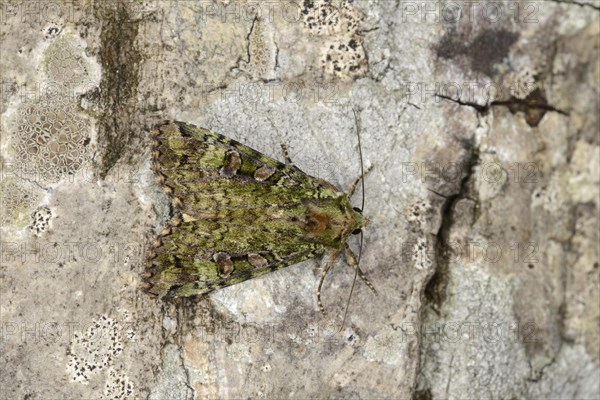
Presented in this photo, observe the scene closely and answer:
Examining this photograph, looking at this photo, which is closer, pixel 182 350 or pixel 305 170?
pixel 182 350

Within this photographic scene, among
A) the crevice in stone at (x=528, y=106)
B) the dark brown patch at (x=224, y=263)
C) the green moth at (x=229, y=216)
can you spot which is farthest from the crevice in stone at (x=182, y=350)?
the crevice in stone at (x=528, y=106)

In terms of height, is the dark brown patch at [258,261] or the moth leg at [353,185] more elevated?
the moth leg at [353,185]

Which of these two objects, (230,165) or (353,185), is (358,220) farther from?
(230,165)

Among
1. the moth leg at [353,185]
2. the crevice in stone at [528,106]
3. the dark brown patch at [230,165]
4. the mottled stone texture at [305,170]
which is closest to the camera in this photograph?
the mottled stone texture at [305,170]

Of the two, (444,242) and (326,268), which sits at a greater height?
(444,242)

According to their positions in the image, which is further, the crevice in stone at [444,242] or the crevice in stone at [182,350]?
the crevice in stone at [444,242]

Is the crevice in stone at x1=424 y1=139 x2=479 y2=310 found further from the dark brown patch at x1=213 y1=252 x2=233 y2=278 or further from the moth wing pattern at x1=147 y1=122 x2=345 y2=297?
the dark brown patch at x1=213 y1=252 x2=233 y2=278

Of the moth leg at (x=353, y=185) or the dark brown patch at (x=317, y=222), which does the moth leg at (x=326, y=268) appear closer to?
the dark brown patch at (x=317, y=222)

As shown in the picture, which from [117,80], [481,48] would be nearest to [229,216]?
[117,80]

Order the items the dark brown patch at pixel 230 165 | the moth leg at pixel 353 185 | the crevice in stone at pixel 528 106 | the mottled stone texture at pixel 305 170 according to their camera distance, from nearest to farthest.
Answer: the mottled stone texture at pixel 305 170
the dark brown patch at pixel 230 165
the moth leg at pixel 353 185
the crevice in stone at pixel 528 106
